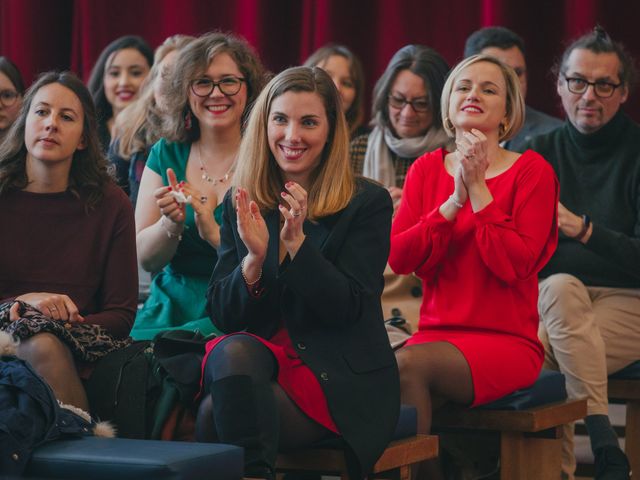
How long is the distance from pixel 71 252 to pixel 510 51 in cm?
162

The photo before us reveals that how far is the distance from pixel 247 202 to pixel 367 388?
436 mm

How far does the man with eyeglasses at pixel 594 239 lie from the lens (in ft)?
10.3

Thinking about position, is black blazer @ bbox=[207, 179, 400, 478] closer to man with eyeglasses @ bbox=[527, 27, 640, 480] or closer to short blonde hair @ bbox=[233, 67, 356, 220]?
short blonde hair @ bbox=[233, 67, 356, 220]

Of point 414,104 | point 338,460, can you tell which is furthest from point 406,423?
point 414,104

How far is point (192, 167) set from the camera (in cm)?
325

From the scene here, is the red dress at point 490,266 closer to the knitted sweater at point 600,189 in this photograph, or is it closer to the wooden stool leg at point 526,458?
the wooden stool leg at point 526,458

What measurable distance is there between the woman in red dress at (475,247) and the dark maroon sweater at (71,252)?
2.02ft

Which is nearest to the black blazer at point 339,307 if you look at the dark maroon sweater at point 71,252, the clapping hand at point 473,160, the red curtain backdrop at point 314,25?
the clapping hand at point 473,160

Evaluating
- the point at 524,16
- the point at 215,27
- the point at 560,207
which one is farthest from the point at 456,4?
the point at 560,207

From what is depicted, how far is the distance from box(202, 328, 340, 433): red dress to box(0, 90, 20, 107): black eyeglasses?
143 cm

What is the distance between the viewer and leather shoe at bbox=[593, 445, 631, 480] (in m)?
2.97

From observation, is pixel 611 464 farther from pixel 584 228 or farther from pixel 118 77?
pixel 118 77

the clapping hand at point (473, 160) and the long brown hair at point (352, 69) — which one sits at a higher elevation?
the long brown hair at point (352, 69)

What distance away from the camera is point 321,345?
2.49 m
